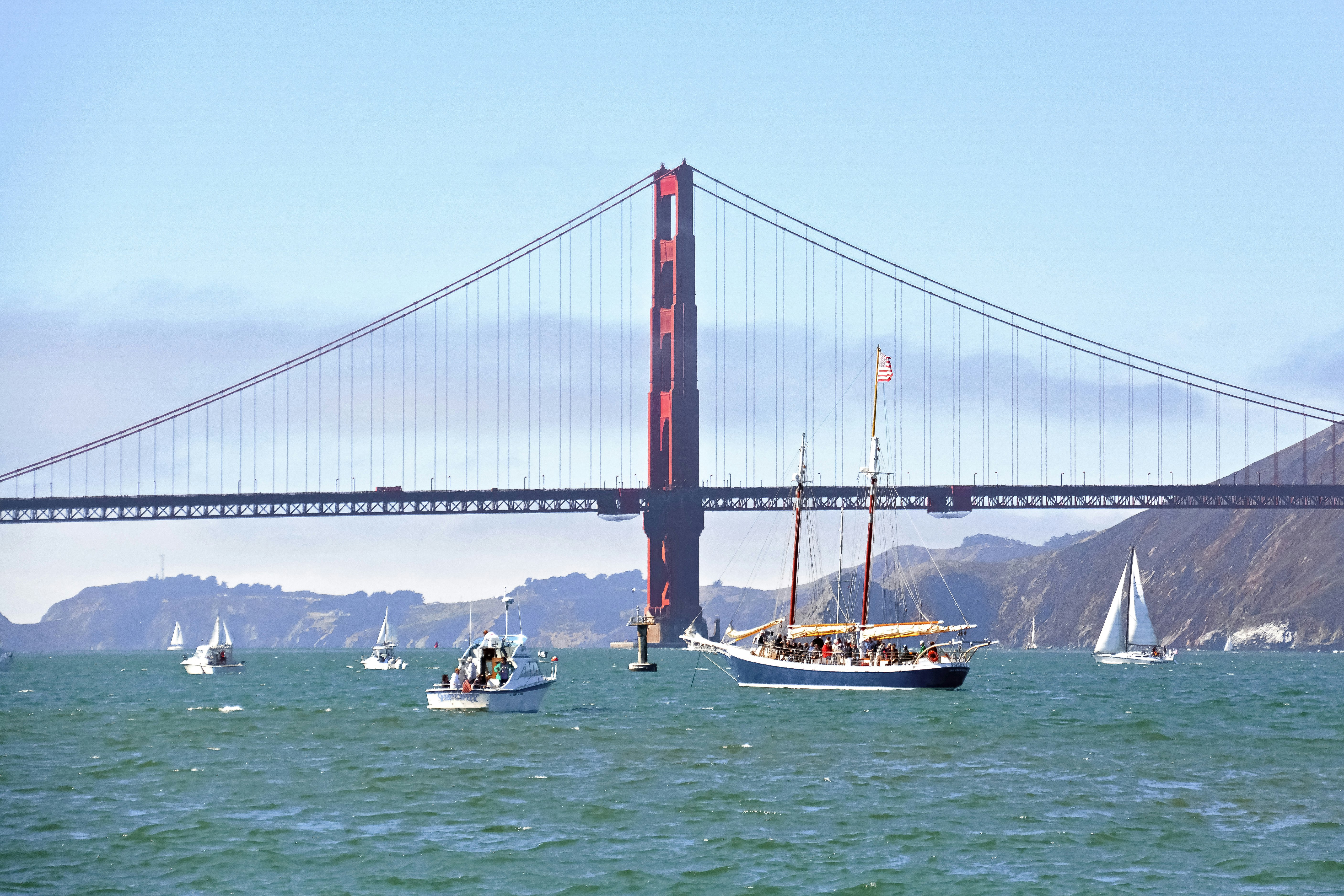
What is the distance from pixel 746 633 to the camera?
87.2 meters

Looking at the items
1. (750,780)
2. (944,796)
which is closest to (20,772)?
(750,780)

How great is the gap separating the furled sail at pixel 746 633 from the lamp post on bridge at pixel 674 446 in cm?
7324

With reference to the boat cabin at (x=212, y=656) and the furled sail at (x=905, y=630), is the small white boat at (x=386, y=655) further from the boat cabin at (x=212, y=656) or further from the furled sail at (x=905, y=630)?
the furled sail at (x=905, y=630)

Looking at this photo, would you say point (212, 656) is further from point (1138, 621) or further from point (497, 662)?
point (497, 662)

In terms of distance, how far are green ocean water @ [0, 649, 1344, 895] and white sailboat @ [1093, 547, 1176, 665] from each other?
7235 centimetres

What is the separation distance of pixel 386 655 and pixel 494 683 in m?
96.3

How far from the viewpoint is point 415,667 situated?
15750 cm

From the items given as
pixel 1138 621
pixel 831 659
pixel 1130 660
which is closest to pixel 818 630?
pixel 831 659

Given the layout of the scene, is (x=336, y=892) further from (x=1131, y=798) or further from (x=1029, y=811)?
(x=1131, y=798)

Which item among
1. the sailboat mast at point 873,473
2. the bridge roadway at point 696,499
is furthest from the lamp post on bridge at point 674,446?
the sailboat mast at point 873,473

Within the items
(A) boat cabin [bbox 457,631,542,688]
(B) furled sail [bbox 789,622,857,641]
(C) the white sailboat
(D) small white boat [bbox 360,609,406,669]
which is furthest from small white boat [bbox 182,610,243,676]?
(C) the white sailboat

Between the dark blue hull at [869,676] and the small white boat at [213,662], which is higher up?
the dark blue hull at [869,676]

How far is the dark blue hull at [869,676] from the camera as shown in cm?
8031

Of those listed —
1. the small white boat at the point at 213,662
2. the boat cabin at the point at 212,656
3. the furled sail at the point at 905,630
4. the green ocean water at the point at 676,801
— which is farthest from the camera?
the boat cabin at the point at 212,656
